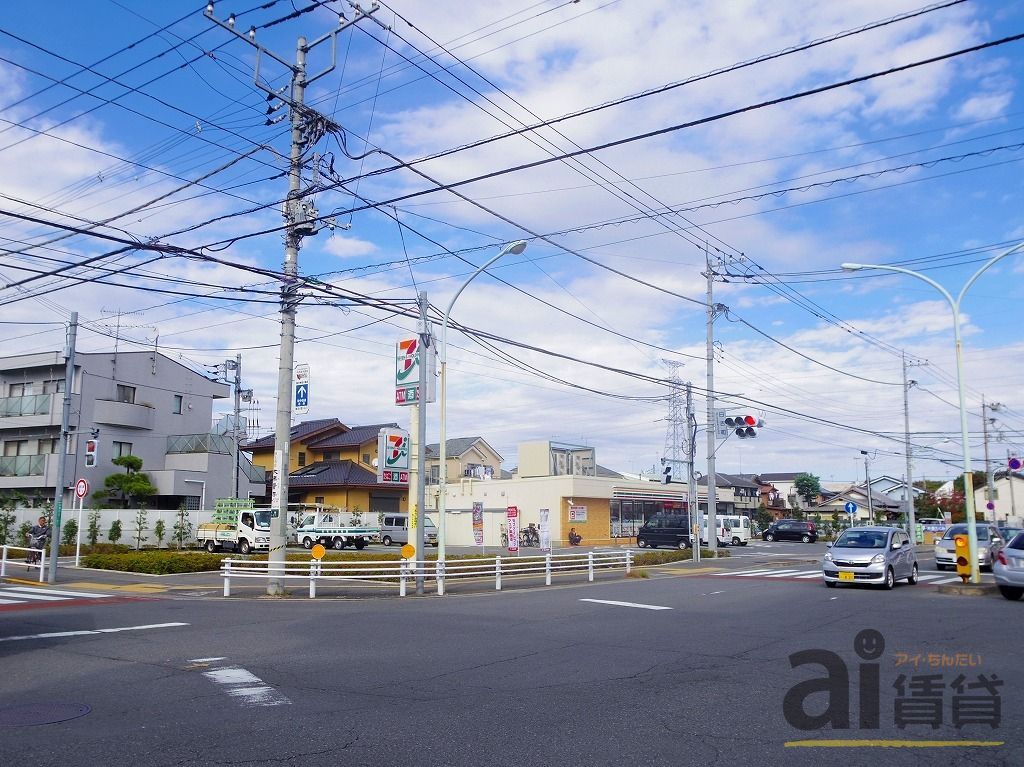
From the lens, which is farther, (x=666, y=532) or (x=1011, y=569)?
(x=666, y=532)

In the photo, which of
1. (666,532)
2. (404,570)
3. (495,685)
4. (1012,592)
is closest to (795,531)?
(666,532)

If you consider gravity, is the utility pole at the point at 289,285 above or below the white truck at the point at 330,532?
above

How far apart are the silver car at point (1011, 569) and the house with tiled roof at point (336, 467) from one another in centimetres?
3836

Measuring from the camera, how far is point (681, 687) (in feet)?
27.1

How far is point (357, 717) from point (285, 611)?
917 centimetres

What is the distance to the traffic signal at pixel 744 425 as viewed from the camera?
1273 inches

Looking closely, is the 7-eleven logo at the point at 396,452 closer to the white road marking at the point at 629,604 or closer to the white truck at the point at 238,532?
the white road marking at the point at 629,604

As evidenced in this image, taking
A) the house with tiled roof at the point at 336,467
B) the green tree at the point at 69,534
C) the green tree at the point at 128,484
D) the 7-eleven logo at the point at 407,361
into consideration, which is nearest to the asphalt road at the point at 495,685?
the 7-eleven logo at the point at 407,361

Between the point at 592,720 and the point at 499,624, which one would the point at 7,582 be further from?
the point at 592,720

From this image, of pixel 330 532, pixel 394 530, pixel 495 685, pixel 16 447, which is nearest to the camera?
pixel 495 685

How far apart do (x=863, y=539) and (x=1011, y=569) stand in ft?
14.7

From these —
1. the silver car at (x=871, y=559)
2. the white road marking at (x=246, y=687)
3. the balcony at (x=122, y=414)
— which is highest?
the balcony at (x=122, y=414)

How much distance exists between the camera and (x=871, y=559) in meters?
19.5

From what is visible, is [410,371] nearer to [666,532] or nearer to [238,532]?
[238,532]
